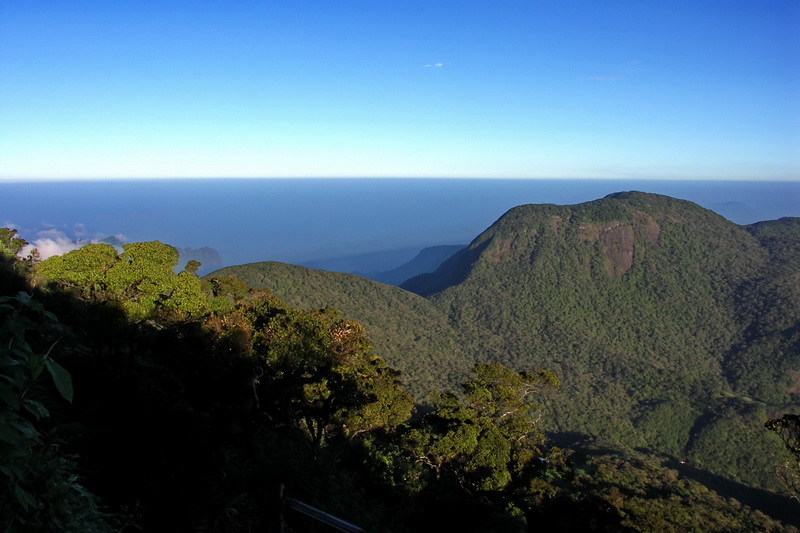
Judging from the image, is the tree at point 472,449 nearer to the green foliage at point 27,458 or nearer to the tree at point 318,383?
the tree at point 318,383

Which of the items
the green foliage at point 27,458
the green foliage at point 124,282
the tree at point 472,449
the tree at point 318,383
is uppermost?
the green foliage at point 27,458

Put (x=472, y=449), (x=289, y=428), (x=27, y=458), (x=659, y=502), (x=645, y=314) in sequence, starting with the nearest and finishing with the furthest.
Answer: (x=27, y=458)
(x=289, y=428)
(x=472, y=449)
(x=659, y=502)
(x=645, y=314)

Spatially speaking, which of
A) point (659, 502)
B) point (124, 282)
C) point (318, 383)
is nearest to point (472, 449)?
point (318, 383)

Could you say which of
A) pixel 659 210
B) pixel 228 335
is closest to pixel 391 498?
pixel 228 335

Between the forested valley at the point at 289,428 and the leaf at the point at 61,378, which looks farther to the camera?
the forested valley at the point at 289,428

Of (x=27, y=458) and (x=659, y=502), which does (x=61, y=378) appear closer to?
(x=27, y=458)

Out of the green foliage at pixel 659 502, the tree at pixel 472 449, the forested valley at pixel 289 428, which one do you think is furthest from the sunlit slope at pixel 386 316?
the tree at pixel 472 449
